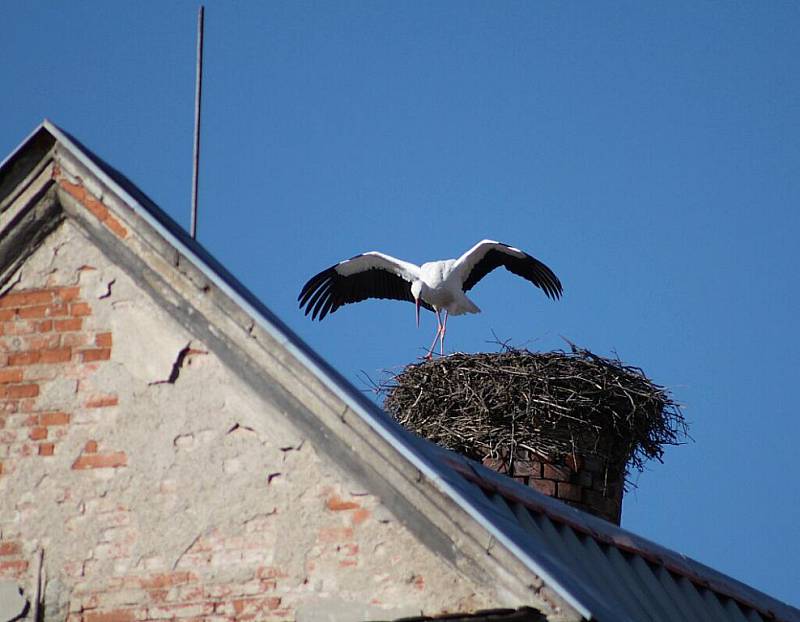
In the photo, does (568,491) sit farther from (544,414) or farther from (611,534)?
(611,534)

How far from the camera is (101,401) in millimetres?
6578

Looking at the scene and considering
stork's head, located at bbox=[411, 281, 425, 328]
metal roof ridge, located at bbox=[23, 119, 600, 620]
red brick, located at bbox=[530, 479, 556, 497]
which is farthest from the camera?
stork's head, located at bbox=[411, 281, 425, 328]

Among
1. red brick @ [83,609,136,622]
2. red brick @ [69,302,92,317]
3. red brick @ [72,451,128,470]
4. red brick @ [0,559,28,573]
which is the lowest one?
red brick @ [83,609,136,622]

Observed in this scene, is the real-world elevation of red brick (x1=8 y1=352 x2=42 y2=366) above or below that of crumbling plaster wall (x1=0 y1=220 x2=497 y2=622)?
above

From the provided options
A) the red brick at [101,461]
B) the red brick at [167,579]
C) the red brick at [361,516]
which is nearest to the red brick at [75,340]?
the red brick at [101,461]

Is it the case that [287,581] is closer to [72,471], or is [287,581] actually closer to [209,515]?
[209,515]

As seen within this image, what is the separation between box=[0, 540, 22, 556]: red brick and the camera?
6.45 m

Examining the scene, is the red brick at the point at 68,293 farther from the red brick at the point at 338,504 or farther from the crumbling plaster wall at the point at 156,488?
the red brick at the point at 338,504

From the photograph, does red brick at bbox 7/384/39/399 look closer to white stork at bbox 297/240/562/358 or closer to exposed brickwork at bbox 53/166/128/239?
exposed brickwork at bbox 53/166/128/239

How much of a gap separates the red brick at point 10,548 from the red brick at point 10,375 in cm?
62

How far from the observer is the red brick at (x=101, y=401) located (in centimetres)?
657

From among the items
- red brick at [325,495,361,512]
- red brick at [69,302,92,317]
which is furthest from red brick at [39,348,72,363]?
red brick at [325,495,361,512]

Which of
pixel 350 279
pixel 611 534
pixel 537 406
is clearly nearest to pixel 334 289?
pixel 350 279

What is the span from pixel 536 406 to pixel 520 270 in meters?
4.48
